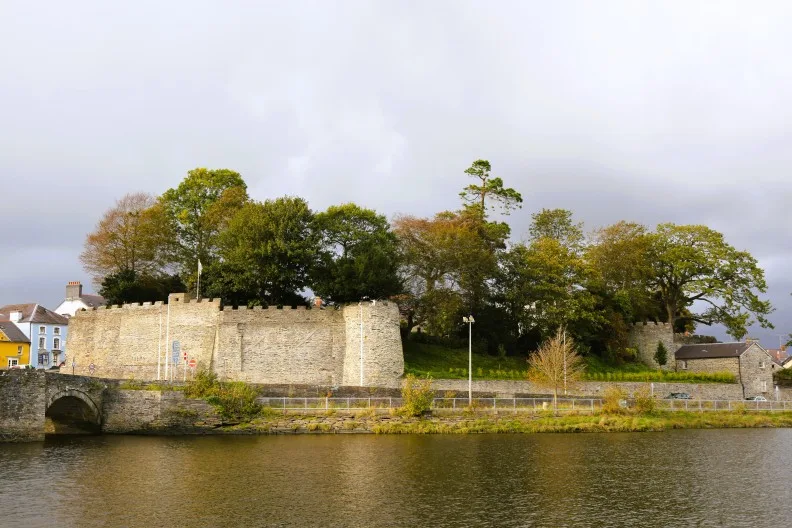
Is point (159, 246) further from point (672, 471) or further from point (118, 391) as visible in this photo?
point (672, 471)

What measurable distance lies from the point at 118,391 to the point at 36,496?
14.7m

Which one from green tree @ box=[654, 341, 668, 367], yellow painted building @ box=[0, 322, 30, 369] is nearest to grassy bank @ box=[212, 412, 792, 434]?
green tree @ box=[654, 341, 668, 367]

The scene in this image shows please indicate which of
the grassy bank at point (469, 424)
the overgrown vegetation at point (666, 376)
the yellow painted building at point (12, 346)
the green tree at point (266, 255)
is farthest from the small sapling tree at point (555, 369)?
the yellow painted building at point (12, 346)

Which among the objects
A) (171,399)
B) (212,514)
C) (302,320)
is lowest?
(212,514)

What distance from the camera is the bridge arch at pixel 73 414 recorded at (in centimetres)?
3372

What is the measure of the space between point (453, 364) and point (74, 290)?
4394cm

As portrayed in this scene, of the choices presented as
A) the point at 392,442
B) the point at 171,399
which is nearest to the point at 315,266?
the point at 171,399

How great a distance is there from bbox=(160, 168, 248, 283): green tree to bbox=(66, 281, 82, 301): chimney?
72.8 ft

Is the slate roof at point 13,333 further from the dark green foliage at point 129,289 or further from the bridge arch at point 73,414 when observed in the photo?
the bridge arch at point 73,414

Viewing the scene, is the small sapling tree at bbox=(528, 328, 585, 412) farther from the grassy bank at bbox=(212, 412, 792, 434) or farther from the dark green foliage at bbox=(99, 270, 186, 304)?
the dark green foliage at bbox=(99, 270, 186, 304)

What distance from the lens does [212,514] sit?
18984 mm

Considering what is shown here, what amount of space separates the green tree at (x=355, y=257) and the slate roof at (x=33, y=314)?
108 ft

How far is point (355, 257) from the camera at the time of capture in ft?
147

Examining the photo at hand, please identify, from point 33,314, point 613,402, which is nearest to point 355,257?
point 613,402
